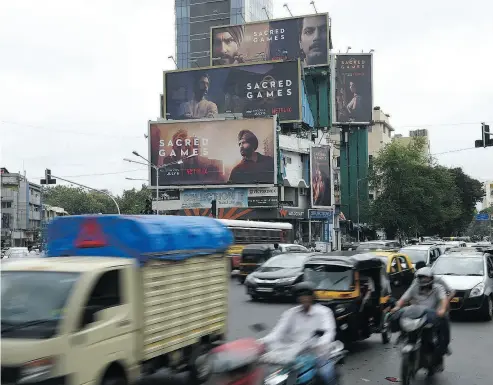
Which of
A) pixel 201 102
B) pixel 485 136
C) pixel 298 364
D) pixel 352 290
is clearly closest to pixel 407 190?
pixel 201 102

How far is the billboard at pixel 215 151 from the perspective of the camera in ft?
188

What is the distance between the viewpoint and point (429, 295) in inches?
336

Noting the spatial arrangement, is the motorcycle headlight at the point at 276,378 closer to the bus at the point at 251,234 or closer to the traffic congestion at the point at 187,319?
the traffic congestion at the point at 187,319

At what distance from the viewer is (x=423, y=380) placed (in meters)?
8.60

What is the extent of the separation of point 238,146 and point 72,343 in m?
52.6

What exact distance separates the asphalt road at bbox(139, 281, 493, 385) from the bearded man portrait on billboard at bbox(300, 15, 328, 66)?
186 ft

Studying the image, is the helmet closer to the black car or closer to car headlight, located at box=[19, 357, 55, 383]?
car headlight, located at box=[19, 357, 55, 383]

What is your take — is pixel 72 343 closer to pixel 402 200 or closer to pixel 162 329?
pixel 162 329

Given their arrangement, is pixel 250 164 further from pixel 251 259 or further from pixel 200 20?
pixel 200 20

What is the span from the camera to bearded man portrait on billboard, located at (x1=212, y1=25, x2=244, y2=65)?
70250 mm

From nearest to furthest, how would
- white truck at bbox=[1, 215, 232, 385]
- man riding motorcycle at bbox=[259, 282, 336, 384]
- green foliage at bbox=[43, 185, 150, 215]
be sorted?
white truck at bbox=[1, 215, 232, 385]
man riding motorcycle at bbox=[259, 282, 336, 384]
green foliage at bbox=[43, 185, 150, 215]

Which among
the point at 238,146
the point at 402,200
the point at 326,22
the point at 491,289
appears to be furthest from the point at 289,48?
the point at 491,289

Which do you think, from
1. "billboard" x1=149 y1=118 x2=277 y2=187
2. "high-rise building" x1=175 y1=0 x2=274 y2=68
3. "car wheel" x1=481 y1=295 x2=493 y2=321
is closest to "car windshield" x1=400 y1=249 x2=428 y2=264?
"car wheel" x1=481 y1=295 x2=493 y2=321

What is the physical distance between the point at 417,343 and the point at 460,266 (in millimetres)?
8644
